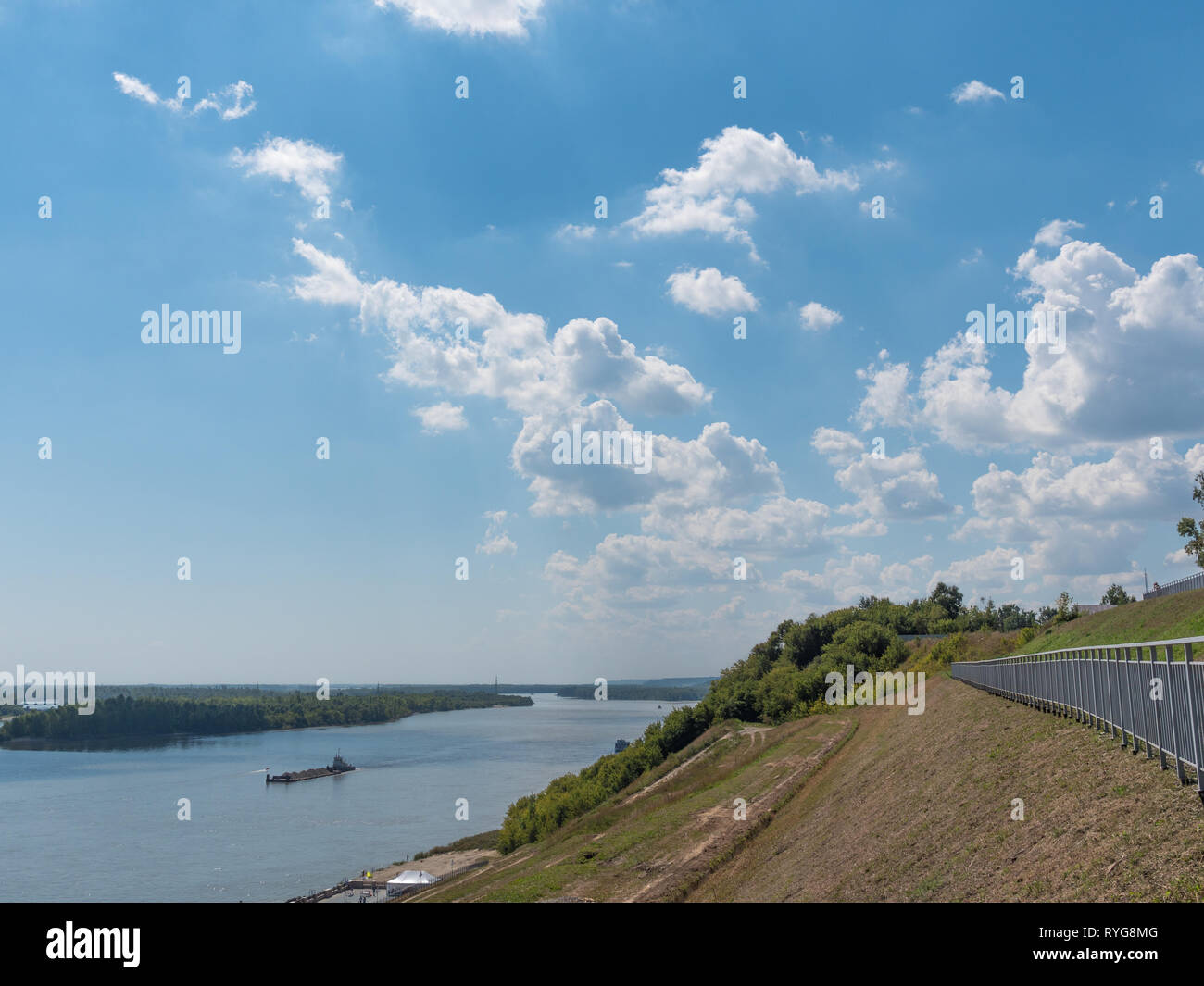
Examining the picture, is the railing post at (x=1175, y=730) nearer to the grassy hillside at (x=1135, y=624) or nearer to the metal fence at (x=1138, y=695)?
the metal fence at (x=1138, y=695)

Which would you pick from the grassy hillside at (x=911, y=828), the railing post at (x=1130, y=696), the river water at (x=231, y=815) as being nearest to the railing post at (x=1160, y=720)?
the grassy hillside at (x=911, y=828)

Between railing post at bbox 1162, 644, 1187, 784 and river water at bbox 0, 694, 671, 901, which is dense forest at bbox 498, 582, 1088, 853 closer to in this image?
river water at bbox 0, 694, 671, 901

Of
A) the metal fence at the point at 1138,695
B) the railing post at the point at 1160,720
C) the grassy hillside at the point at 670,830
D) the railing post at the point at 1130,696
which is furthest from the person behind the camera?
the grassy hillside at the point at 670,830

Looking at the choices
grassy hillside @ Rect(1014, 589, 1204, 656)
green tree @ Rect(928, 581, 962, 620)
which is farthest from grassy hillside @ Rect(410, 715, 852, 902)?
green tree @ Rect(928, 581, 962, 620)
